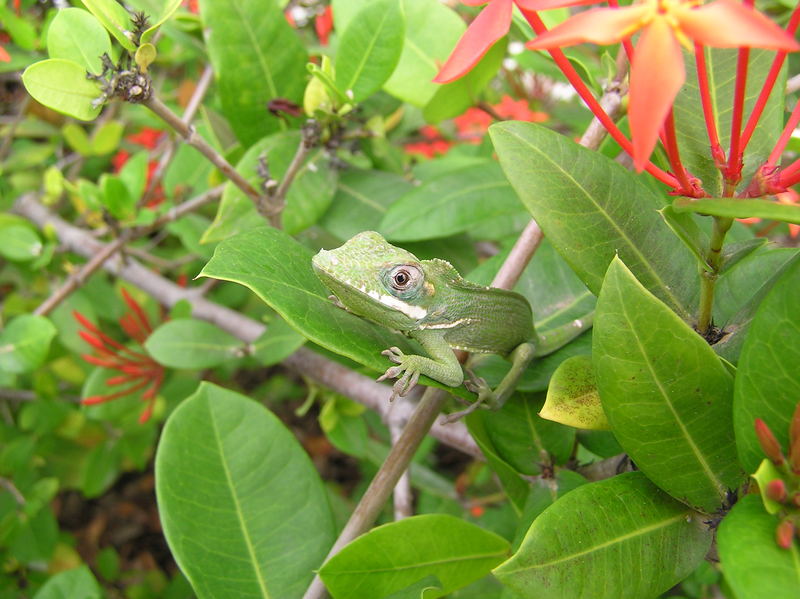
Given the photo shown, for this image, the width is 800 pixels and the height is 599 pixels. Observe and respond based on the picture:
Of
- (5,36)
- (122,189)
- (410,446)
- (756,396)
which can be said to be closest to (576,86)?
(756,396)

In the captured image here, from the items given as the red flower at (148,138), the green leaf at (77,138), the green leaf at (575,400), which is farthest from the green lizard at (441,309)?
the red flower at (148,138)

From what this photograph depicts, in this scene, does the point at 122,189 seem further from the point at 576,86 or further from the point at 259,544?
the point at 576,86

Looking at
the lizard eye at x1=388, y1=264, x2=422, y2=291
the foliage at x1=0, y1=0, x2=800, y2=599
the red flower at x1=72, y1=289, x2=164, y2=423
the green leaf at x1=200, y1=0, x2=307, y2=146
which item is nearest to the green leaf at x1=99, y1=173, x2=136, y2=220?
the foliage at x1=0, y1=0, x2=800, y2=599

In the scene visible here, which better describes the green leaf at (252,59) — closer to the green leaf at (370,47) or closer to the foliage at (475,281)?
the foliage at (475,281)

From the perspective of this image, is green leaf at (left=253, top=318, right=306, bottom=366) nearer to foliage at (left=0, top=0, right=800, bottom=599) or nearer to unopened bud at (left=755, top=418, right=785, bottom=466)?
foliage at (left=0, top=0, right=800, bottom=599)

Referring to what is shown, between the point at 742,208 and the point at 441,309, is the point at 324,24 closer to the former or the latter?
the point at 441,309
